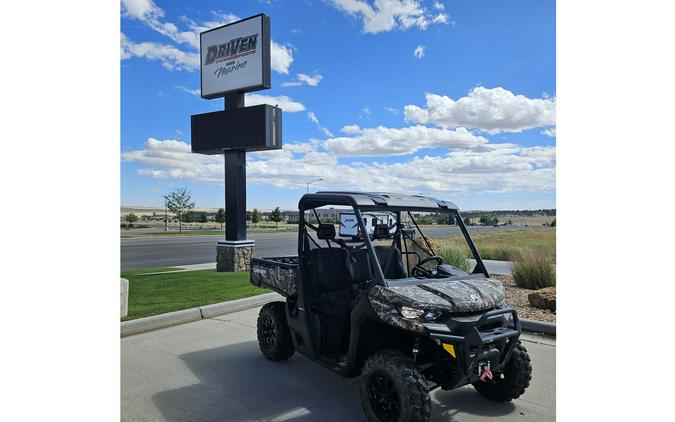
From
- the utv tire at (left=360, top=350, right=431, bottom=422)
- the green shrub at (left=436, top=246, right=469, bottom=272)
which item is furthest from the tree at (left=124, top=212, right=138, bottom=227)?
the utv tire at (left=360, top=350, right=431, bottom=422)

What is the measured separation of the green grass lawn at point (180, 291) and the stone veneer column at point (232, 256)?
1.23m

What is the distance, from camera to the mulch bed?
6348mm

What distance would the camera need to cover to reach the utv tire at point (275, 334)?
4.60 metres

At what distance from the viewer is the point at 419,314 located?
119 inches

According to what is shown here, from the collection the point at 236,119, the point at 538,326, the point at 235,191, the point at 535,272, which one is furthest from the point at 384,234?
the point at 236,119

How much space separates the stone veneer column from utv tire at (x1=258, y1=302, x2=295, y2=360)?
24.3 ft

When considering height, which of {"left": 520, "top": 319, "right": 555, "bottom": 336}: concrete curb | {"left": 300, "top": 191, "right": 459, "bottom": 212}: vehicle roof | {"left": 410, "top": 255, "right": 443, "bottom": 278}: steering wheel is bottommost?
{"left": 520, "top": 319, "right": 555, "bottom": 336}: concrete curb

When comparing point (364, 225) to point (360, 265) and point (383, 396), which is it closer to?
point (360, 265)

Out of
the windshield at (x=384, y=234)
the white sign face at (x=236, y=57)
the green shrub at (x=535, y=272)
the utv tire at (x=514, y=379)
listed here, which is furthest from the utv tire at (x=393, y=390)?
the white sign face at (x=236, y=57)

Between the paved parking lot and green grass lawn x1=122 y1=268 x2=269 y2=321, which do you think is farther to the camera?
green grass lawn x1=122 y1=268 x2=269 y2=321

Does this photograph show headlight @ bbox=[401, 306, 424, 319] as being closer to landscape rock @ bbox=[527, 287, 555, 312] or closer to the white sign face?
landscape rock @ bbox=[527, 287, 555, 312]

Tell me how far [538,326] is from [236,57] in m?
10.5

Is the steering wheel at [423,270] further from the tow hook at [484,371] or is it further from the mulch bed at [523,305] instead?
the mulch bed at [523,305]
